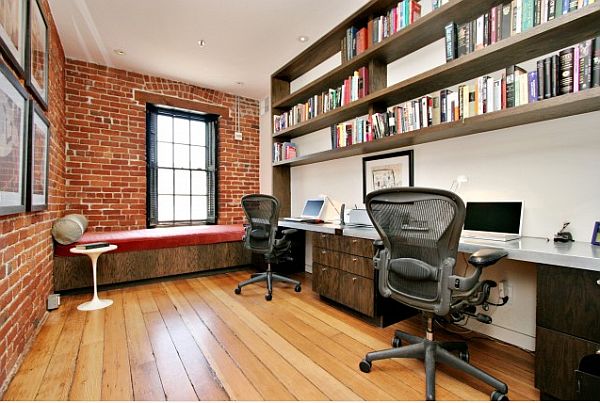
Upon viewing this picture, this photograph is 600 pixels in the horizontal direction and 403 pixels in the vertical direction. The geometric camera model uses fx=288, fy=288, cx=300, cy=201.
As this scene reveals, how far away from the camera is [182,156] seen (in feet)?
14.9

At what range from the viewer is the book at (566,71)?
1.50 metres

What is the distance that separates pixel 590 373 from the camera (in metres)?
1.14

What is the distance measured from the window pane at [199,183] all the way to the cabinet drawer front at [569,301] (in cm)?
436

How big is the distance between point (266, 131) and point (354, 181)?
2.35 metres

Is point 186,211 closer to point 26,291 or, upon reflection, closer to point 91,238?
point 91,238

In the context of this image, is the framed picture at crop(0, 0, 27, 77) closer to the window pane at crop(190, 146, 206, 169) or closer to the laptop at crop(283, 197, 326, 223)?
the laptop at crop(283, 197, 326, 223)

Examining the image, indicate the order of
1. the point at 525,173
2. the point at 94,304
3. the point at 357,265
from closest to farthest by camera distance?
the point at 525,173 → the point at 357,265 → the point at 94,304

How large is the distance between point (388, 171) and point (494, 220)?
1.05m

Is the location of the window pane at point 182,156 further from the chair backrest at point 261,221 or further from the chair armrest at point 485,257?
the chair armrest at point 485,257

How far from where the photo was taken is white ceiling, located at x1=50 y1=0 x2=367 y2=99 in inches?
104

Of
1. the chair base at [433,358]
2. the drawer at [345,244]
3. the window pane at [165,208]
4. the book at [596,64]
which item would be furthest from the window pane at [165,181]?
the book at [596,64]

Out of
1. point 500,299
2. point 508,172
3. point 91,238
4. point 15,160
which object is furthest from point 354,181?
point 91,238

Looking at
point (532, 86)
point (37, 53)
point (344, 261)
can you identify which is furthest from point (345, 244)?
point (37, 53)

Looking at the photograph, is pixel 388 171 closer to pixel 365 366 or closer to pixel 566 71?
pixel 566 71
